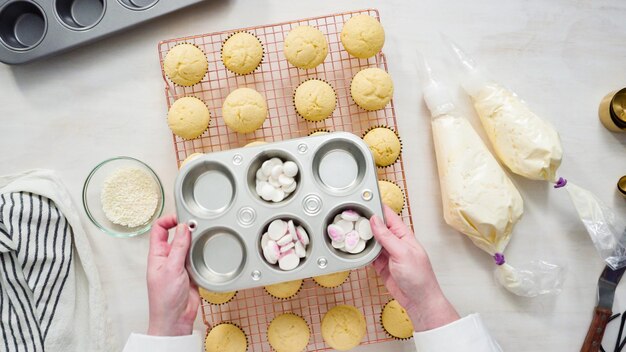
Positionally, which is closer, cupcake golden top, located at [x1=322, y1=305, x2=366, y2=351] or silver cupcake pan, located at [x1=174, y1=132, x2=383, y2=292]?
silver cupcake pan, located at [x1=174, y1=132, x2=383, y2=292]

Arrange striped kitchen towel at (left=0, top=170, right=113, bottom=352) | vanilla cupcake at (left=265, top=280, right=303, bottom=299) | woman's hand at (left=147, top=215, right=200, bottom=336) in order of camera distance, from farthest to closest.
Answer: striped kitchen towel at (left=0, top=170, right=113, bottom=352)
vanilla cupcake at (left=265, top=280, right=303, bottom=299)
woman's hand at (left=147, top=215, right=200, bottom=336)

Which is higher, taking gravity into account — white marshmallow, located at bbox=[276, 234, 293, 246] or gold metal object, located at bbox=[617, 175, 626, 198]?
white marshmallow, located at bbox=[276, 234, 293, 246]

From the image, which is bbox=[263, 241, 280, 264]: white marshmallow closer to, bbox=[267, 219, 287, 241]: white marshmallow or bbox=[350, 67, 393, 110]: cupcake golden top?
bbox=[267, 219, 287, 241]: white marshmallow

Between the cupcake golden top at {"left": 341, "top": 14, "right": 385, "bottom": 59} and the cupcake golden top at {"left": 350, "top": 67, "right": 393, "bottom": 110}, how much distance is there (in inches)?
2.3

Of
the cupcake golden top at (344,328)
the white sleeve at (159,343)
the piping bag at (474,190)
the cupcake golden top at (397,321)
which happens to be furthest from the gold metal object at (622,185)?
the white sleeve at (159,343)

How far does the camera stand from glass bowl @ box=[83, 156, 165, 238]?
1396mm

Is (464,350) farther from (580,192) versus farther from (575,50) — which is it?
(575,50)

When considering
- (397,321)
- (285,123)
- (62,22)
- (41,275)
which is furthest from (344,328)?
(62,22)

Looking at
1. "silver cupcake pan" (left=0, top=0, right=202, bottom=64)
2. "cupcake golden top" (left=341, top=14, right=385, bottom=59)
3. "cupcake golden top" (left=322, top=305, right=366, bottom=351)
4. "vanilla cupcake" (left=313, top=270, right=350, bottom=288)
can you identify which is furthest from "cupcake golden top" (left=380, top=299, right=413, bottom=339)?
"silver cupcake pan" (left=0, top=0, right=202, bottom=64)

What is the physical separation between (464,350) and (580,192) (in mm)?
677

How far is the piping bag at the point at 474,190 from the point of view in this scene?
133 centimetres

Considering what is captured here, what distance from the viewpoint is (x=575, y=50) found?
150 cm

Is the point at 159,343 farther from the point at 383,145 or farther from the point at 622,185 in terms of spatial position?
the point at 622,185

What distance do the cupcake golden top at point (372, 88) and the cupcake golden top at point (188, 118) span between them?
17.0 inches
